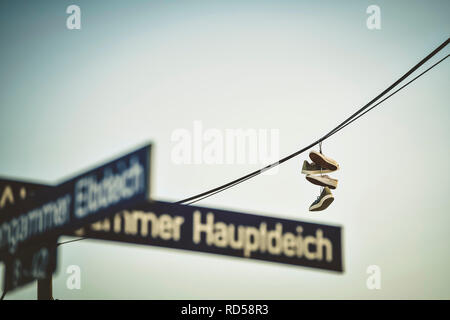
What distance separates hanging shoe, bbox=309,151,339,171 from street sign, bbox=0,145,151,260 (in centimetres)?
361

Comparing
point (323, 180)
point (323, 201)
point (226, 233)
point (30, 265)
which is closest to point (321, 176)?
point (323, 180)

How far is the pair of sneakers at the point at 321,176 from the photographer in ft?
22.0

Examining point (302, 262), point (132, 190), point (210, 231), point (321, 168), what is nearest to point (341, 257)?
point (302, 262)

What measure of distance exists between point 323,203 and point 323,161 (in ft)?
1.74

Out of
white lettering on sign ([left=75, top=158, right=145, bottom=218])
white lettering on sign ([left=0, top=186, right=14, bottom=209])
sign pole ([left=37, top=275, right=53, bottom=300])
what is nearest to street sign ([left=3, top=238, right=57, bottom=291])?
A: white lettering on sign ([left=0, top=186, right=14, bottom=209])

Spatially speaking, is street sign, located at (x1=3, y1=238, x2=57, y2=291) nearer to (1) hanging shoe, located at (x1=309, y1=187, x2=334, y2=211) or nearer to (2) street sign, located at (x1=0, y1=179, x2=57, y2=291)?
(2) street sign, located at (x1=0, y1=179, x2=57, y2=291)

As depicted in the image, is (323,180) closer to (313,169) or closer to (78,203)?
(313,169)

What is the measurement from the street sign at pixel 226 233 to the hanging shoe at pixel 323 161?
9.61 ft

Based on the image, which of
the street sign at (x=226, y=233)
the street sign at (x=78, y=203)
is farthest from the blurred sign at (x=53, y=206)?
the street sign at (x=226, y=233)

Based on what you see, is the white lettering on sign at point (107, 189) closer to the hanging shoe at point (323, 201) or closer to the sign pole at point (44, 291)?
the sign pole at point (44, 291)

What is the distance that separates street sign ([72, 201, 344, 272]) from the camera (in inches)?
140
